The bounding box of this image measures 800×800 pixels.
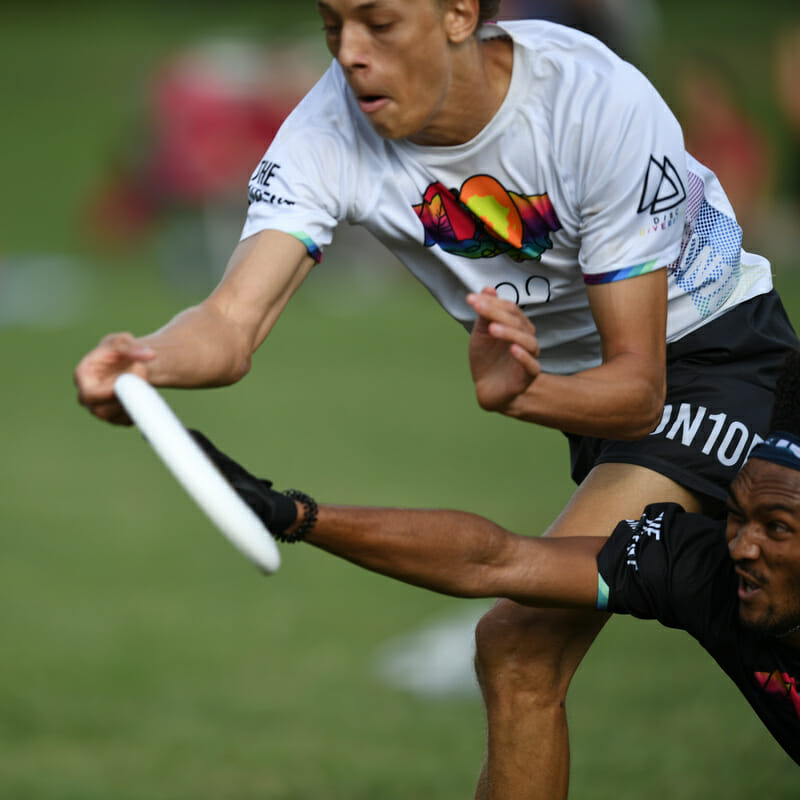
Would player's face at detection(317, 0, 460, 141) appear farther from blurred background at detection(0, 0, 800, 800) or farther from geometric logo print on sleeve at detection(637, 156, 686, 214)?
blurred background at detection(0, 0, 800, 800)

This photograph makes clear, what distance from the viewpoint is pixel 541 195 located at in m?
3.67

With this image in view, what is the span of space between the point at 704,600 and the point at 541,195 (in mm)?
1053

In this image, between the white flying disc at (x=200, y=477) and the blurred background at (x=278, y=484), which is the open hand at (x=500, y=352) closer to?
the white flying disc at (x=200, y=477)

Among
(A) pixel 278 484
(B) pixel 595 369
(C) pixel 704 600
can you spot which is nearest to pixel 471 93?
(B) pixel 595 369

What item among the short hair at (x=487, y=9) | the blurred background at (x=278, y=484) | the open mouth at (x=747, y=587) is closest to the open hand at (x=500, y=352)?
the open mouth at (x=747, y=587)

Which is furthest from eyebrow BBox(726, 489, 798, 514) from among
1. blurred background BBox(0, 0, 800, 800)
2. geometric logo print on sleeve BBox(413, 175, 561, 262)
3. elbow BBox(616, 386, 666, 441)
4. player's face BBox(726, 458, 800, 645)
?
blurred background BBox(0, 0, 800, 800)

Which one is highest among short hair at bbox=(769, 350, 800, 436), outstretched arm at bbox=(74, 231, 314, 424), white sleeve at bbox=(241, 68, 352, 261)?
white sleeve at bbox=(241, 68, 352, 261)

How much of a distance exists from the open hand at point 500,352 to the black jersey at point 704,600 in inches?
25.0

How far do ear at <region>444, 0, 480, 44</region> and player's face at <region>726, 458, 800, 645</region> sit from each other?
1198 millimetres

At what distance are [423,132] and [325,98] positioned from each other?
31 centimetres

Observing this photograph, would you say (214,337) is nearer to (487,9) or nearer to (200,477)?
(200,477)

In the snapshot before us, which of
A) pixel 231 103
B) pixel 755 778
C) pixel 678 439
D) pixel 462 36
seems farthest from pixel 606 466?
pixel 231 103

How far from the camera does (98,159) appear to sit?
2352 cm

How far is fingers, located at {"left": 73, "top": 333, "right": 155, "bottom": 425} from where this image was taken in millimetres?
3074
